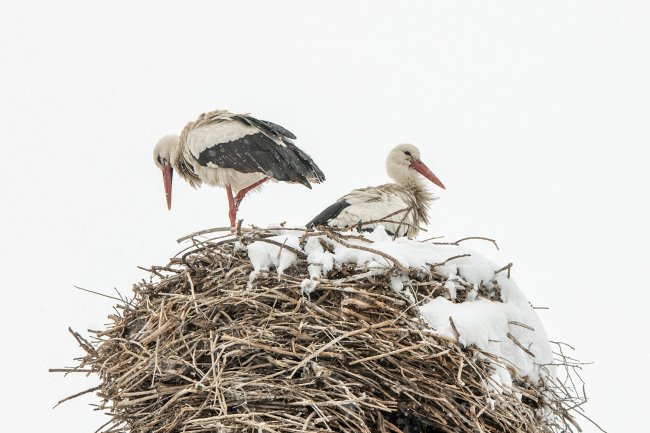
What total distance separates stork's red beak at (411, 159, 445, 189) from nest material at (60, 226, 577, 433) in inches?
105

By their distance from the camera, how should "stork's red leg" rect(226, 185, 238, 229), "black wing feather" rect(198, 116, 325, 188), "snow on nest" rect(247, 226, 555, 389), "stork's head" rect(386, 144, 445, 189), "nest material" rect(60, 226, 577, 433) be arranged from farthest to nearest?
"stork's red leg" rect(226, 185, 238, 229), "stork's head" rect(386, 144, 445, 189), "black wing feather" rect(198, 116, 325, 188), "snow on nest" rect(247, 226, 555, 389), "nest material" rect(60, 226, 577, 433)

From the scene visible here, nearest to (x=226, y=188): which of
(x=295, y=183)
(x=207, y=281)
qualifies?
(x=295, y=183)

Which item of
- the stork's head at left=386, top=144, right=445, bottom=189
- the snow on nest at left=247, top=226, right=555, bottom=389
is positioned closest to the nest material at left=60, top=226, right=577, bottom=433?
the snow on nest at left=247, top=226, right=555, bottom=389

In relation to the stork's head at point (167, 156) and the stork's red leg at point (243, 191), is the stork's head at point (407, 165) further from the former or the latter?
the stork's head at point (167, 156)

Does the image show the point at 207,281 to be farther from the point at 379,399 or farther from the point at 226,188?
the point at 226,188

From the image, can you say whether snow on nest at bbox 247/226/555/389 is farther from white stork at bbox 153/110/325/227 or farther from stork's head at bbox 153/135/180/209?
stork's head at bbox 153/135/180/209

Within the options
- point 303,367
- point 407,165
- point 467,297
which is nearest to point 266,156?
point 407,165

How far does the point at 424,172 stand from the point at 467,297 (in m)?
2.62

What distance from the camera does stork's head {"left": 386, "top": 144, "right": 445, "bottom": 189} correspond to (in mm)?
5902

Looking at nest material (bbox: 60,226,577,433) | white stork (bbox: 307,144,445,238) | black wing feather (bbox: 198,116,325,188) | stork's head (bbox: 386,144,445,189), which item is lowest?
nest material (bbox: 60,226,577,433)

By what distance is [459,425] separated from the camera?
118 inches

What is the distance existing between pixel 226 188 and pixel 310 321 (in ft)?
10.1

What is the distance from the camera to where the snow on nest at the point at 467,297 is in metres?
3.14

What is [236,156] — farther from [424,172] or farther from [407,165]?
[424,172]
